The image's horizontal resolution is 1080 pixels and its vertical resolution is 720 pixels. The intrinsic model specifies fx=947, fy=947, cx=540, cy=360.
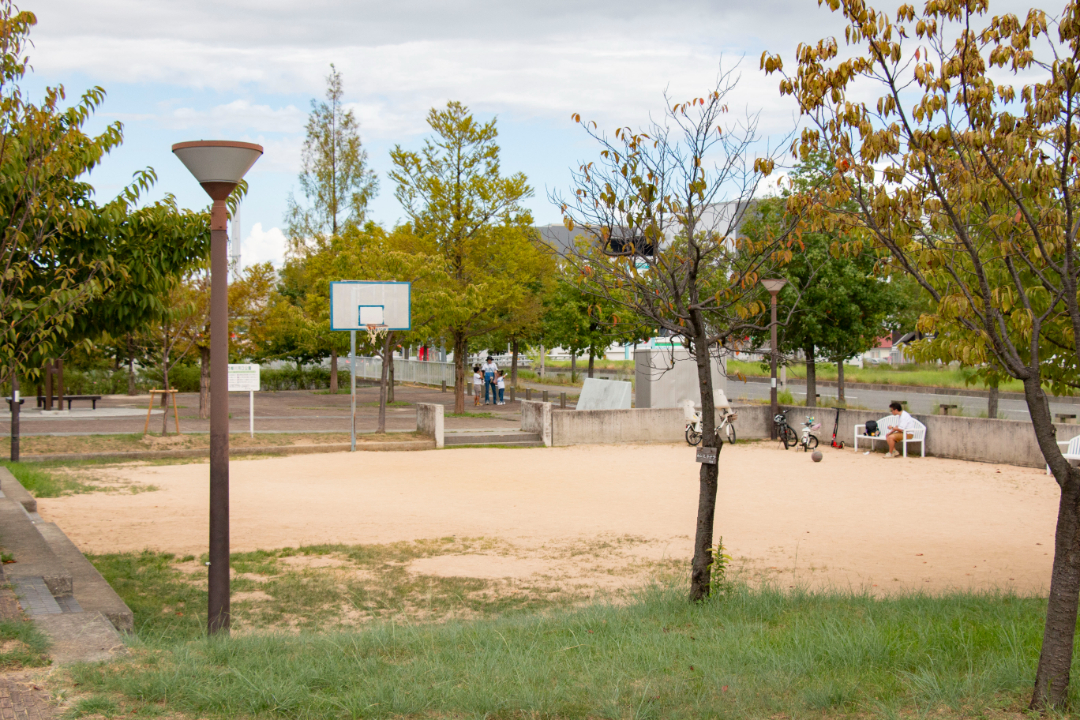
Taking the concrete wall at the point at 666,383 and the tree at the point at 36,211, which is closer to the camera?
the tree at the point at 36,211

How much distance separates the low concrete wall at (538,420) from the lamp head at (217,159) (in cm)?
1542

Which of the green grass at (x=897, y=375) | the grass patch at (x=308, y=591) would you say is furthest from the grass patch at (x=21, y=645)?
the green grass at (x=897, y=375)

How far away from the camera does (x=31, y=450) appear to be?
1798 centimetres

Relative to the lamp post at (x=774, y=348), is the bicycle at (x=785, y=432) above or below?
below

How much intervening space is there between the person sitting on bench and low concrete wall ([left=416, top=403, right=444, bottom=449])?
9.19 meters

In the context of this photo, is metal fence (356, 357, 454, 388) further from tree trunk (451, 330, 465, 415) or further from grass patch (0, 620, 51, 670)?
grass patch (0, 620, 51, 670)

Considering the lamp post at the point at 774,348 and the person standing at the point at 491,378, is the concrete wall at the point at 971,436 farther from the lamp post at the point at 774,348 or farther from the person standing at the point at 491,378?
the person standing at the point at 491,378

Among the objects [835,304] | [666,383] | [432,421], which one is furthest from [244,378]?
[835,304]

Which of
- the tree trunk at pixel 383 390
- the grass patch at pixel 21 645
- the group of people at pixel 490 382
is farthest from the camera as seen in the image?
the group of people at pixel 490 382

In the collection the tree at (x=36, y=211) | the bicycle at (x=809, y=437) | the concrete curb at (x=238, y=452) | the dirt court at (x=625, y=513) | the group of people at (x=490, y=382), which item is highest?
the tree at (x=36, y=211)

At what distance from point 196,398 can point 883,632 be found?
30924mm

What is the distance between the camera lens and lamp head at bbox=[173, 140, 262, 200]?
6.29 meters

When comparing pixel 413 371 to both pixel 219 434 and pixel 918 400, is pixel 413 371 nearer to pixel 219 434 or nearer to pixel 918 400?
pixel 918 400

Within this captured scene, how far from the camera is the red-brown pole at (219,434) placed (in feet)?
21.1
